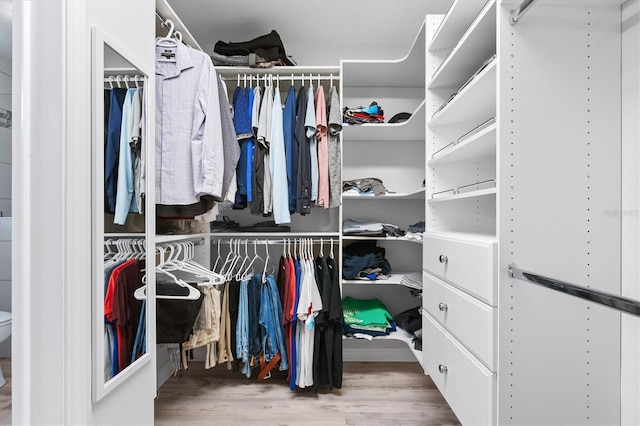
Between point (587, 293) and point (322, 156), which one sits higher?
point (322, 156)

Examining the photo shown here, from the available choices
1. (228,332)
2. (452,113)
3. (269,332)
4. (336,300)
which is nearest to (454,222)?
(452,113)

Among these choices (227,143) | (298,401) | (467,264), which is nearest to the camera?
(467,264)

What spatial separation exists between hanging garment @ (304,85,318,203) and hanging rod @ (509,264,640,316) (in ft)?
4.03

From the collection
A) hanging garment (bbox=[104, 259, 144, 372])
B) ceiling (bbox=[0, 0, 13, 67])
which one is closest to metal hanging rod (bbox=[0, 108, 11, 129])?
ceiling (bbox=[0, 0, 13, 67])

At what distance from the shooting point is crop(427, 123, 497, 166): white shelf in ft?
4.06

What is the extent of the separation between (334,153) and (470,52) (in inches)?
35.8

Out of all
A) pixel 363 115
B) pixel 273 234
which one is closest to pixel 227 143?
pixel 273 234

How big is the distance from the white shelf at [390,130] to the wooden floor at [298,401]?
1.66 metres

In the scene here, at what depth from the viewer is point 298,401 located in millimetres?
1990

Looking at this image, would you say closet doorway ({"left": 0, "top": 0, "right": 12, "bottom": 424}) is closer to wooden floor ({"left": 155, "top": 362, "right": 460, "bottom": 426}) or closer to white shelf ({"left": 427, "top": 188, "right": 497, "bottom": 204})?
wooden floor ({"left": 155, "top": 362, "right": 460, "bottom": 426})

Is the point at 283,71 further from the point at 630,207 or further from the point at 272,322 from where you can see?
the point at 630,207

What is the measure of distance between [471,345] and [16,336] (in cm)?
140

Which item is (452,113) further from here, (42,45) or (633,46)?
(42,45)

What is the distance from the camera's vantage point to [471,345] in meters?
1.27
